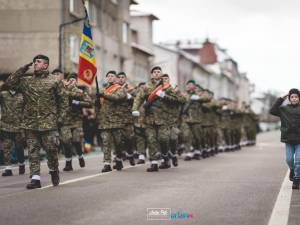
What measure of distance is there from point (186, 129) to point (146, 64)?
4070cm

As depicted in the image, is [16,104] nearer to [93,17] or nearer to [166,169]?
[166,169]

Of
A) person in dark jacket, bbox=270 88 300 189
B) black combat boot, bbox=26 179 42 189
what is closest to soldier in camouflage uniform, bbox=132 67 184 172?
person in dark jacket, bbox=270 88 300 189

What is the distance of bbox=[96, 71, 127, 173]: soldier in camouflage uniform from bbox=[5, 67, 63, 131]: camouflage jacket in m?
3.35

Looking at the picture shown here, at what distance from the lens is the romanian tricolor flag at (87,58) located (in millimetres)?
13836

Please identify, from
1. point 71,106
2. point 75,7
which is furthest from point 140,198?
point 75,7

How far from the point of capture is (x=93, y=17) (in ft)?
143

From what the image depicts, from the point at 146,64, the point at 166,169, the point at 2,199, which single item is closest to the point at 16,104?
the point at 166,169

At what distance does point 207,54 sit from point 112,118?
91.5 metres

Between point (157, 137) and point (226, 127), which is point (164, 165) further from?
point (226, 127)

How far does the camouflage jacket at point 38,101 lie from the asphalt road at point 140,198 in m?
0.93

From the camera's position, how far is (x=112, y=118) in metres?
14.0

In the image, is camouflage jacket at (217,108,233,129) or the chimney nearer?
camouflage jacket at (217,108,233,129)

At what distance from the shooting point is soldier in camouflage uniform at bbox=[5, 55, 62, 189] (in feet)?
33.7

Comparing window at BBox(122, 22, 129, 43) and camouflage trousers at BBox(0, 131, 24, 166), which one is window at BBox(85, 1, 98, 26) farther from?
camouflage trousers at BBox(0, 131, 24, 166)
